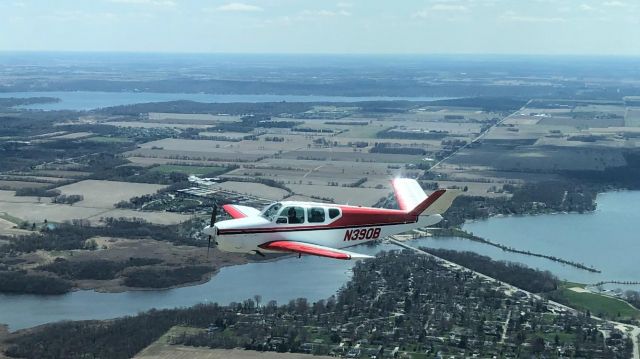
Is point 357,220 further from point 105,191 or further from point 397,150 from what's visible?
point 397,150

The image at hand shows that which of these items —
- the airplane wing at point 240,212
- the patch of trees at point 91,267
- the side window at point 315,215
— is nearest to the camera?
the side window at point 315,215

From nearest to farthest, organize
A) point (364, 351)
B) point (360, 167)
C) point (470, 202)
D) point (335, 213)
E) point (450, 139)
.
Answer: point (335, 213)
point (364, 351)
point (470, 202)
point (360, 167)
point (450, 139)

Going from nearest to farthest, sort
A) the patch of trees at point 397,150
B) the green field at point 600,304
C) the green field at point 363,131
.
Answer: the green field at point 600,304, the patch of trees at point 397,150, the green field at point 363,131

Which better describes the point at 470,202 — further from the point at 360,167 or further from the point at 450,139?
the point at 450,139

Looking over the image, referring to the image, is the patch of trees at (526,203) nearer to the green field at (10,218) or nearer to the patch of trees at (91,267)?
the patch of trees at (91,267)

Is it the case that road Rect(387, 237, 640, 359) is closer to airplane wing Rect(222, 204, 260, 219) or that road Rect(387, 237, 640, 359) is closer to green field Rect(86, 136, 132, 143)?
airplane wing Rect(222, 204, 260, 219)

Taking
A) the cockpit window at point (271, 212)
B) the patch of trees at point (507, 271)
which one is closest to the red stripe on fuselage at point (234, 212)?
the cockpit window at point (271, 212)

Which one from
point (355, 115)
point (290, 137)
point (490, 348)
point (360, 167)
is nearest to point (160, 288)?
point (490, 348)
